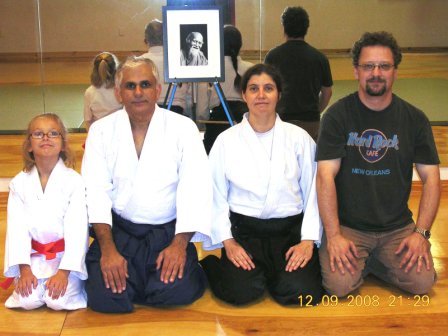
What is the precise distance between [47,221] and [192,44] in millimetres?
1718

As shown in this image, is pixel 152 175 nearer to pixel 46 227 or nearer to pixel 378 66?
pixel 46 227

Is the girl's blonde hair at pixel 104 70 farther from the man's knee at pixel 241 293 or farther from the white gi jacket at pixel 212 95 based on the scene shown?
the man's knee at pixel 241 293

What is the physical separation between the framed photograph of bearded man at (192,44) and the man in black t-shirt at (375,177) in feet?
4.43

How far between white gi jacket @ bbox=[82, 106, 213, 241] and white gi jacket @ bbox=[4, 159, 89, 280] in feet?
0.25

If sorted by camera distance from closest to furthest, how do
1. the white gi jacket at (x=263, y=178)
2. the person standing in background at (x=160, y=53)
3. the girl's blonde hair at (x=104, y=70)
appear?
the white gi jacket at (x=263, y=178) < the girl's blonde hair at (x=104, y=70) < the person standing in background at (x=160, y=53)

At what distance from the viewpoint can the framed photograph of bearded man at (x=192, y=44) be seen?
162 inches

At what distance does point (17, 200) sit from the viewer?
286cm

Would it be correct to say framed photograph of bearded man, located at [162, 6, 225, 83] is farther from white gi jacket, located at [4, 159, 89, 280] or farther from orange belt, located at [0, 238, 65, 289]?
orange belt, located at [0, 238, 65, 289]

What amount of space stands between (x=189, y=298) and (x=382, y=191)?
971 millimetres

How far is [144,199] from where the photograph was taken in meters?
2.92

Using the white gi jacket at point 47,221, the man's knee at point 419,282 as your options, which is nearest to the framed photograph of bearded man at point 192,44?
the white gi jacket at point 47,221

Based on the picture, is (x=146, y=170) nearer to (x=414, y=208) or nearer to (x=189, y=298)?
(x=189, y=298)

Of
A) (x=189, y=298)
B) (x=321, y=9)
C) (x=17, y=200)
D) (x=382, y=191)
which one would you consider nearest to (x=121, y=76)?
(x=17, y=200)

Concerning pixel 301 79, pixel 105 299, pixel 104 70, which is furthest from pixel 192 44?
pixel 105 299
